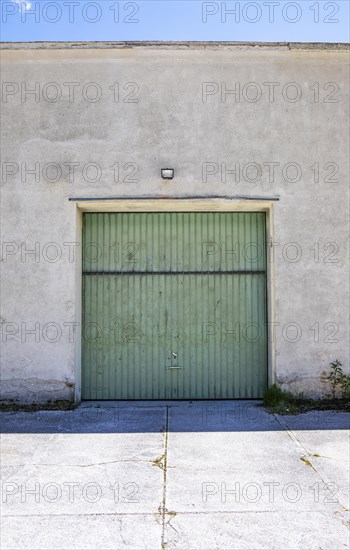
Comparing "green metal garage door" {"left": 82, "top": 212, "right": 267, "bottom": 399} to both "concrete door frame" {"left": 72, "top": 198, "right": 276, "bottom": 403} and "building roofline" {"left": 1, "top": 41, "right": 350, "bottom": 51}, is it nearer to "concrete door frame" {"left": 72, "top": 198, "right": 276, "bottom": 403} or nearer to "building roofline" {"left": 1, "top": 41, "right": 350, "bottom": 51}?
"concrete door frame" {"left": 72, "top": 198, "right": 276, "bottom": 403}

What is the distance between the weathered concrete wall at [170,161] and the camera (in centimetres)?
741

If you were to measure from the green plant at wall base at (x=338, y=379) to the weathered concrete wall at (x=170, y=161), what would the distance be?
0.12 meters

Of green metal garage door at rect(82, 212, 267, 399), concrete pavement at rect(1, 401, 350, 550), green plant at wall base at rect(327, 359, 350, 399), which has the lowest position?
concrete pavement at rect(1, 401, 350, 550)

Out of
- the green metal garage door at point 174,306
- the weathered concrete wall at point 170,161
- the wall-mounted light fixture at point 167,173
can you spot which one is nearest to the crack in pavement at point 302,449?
the weathered concrete wall at point 170,161

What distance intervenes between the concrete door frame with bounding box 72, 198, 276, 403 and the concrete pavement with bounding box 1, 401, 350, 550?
0.97 metres

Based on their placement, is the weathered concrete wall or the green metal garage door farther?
the green metal garage door

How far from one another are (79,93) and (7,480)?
17.6 ft

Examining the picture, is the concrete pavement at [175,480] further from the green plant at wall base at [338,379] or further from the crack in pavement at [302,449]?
the green plant at wall base at [338,379]

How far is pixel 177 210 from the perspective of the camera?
7.79m

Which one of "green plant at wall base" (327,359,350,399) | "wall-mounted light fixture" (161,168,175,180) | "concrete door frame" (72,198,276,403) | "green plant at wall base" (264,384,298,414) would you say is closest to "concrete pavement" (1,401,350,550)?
"green plant at wall base" (264,384,298,414)

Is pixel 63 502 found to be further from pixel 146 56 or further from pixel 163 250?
pixel 146 56

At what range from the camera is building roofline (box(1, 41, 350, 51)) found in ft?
24.2

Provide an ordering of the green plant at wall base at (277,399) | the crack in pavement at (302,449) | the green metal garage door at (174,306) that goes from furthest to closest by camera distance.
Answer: the green metal garage door at (174,306) → the green plant at wall base at (277,399) → the crack in pavement at (302,449)

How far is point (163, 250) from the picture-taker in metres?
7.87
